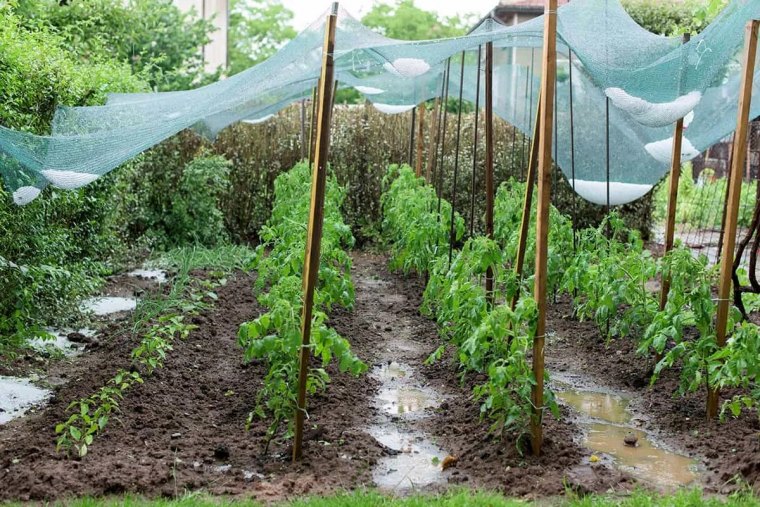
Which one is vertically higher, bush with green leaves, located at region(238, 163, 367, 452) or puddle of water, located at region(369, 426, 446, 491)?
bush with green leaves, located at region(238, 163, 367, 452)

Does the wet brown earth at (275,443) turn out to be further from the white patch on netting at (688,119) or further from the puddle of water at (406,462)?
the white patch on netting at (688,119)

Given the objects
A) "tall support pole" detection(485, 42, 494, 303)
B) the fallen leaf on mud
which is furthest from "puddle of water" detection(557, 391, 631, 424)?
the fallen leaf on mud

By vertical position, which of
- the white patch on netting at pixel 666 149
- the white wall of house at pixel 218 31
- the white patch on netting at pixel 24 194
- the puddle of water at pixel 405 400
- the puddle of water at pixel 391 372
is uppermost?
the white wall of house at pixel 218 31

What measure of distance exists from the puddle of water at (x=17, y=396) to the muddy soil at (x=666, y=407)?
3.39 meters

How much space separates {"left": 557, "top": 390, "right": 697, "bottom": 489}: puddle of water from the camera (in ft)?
14.0

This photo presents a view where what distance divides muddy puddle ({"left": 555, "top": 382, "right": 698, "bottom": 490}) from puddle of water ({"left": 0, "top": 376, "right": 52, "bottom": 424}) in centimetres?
309

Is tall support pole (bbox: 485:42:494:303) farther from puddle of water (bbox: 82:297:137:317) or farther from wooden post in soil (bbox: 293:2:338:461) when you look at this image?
puddle of water (bbox: 82:297:137:317)

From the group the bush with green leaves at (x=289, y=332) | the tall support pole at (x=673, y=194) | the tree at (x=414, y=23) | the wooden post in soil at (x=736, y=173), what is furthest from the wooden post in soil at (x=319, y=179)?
the tree at (x=414, y=23)

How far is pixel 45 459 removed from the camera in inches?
161

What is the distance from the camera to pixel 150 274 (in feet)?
30.7

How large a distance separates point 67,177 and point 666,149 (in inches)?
161

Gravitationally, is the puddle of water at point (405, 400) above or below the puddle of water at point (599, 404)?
below

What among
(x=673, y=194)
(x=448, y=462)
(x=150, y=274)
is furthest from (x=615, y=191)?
(x=150, y=274)

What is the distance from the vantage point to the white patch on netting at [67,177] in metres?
4.92
